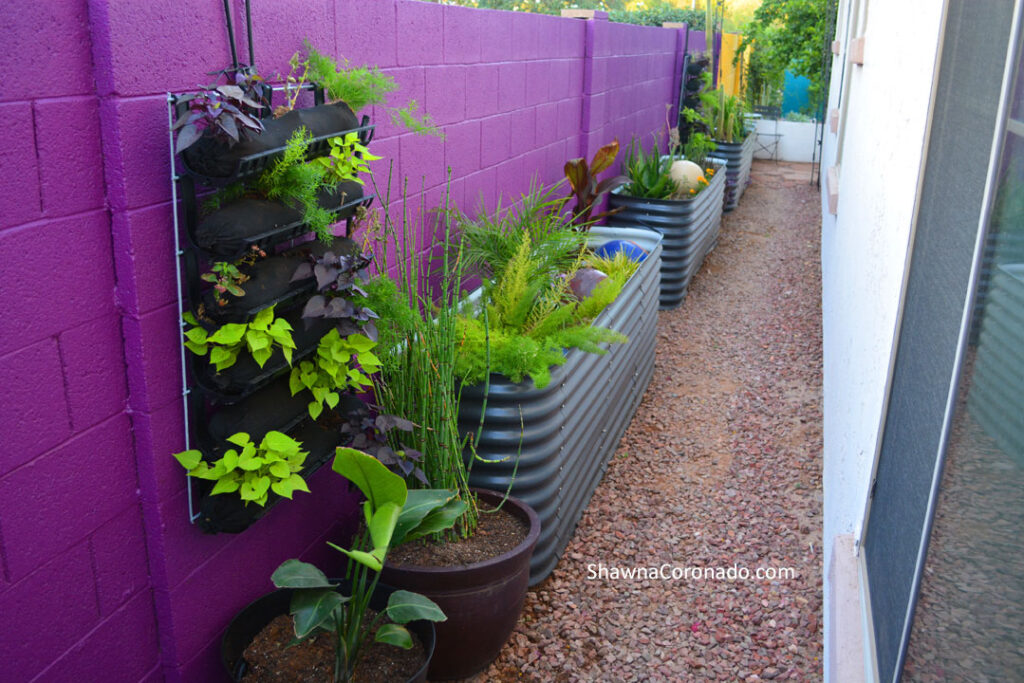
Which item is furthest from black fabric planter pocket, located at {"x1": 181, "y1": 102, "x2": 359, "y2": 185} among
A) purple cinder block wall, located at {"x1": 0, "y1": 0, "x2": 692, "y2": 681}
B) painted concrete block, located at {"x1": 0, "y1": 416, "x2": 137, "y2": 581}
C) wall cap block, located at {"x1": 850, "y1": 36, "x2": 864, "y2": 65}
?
wall cap block, located at {"x1": 850, "y1": 36, "x2": 864, "y2": 65}

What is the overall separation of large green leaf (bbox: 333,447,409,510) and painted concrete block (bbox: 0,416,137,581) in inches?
18.9

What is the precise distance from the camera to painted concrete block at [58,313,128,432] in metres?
1.84

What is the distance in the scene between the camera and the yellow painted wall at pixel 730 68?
1495 cm

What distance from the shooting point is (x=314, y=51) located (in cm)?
246

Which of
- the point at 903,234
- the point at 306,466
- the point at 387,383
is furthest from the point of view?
the point at 387,383

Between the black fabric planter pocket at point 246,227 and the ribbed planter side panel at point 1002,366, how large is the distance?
4.89 feet

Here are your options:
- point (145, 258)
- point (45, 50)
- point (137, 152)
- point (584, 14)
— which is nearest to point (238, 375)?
point (145, 258)

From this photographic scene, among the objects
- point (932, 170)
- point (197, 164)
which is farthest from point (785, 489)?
point (197, 164)

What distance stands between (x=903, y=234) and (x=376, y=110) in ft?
5.75

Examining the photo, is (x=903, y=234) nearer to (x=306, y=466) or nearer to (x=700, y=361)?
(x=306, y=466)

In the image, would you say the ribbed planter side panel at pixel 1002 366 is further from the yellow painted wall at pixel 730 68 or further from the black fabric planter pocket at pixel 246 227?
the yellow painted wall at pixel 730 68

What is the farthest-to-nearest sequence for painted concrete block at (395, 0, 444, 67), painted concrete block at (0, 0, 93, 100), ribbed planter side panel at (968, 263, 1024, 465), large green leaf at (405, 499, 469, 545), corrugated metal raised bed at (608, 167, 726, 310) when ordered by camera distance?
corrugated metal raised bed at (608, 167, 726, 310) → painted concrete block at (395, 0, 444, 67) → large green leaf at (405, 499, 469, 545) → painted concrete block at (0, 0, 93, 100) → ribbed planter side panel at (968, 263, 1024, 465)

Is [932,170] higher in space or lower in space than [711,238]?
higher

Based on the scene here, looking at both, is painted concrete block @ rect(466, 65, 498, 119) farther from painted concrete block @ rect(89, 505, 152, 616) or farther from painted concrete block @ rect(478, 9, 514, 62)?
painted concrete block @ rect(89, 505, 152, 616)
